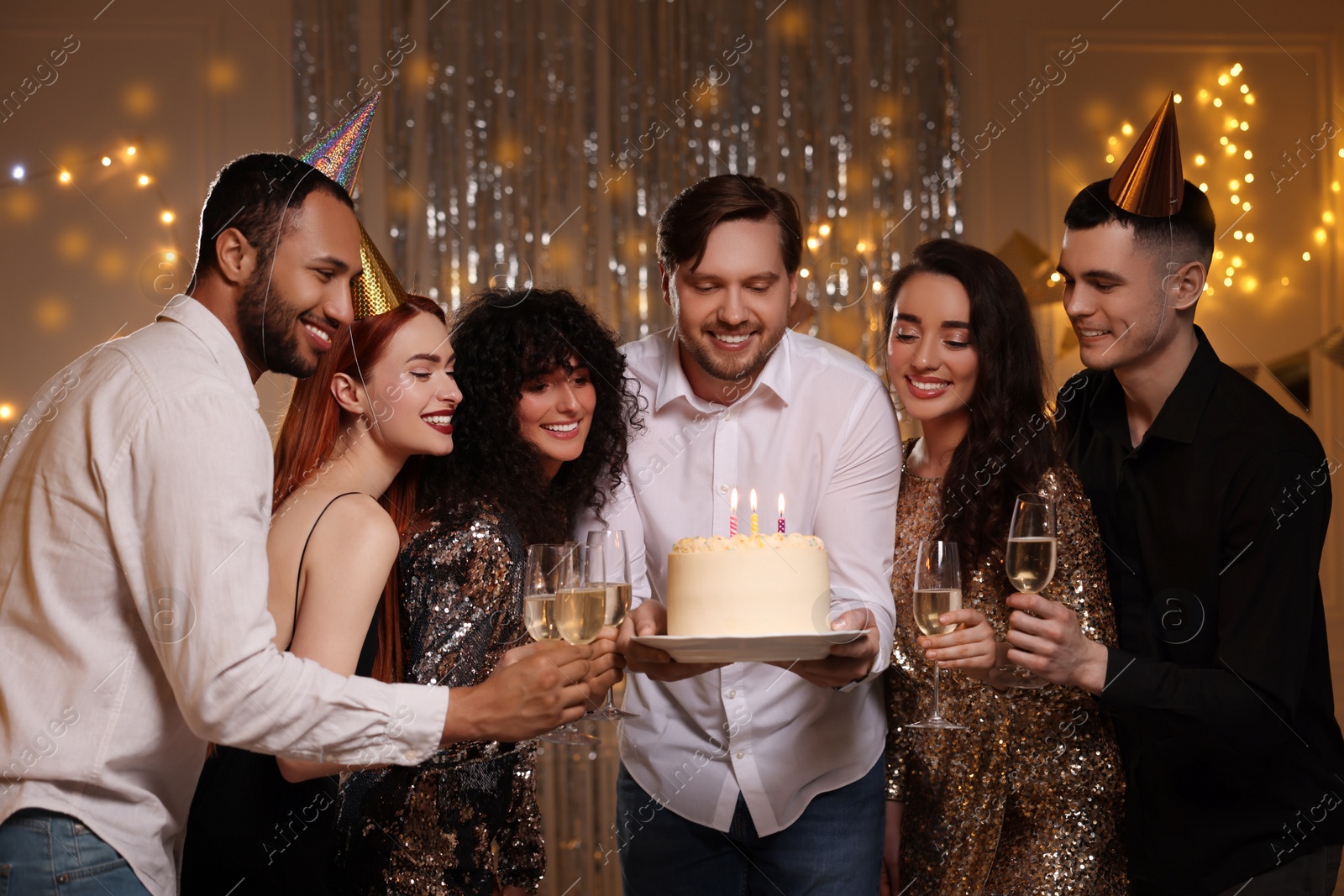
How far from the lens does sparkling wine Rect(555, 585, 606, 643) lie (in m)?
1.75

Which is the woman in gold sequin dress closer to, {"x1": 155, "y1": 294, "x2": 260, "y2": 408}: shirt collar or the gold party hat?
the gold party hat

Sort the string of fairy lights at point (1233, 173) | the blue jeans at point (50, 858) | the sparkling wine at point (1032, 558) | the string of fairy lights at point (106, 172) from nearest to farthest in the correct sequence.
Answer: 1. the blue jeans at point (50, 858)
2. the sparkling wine at point (1032, 558)
3. the string of fairy lights at point (106, 172)
4. the string of fairy lights at point (1233, 173)

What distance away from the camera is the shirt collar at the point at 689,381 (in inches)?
89.1

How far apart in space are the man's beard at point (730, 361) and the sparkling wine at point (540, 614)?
64 centimetres

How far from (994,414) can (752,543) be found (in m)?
0.70

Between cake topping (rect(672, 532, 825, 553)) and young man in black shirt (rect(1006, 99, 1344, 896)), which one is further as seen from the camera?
young man in black shirt (rect(1006, 99, 1344, 896))

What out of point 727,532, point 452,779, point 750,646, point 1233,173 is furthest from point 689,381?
point 1233,173

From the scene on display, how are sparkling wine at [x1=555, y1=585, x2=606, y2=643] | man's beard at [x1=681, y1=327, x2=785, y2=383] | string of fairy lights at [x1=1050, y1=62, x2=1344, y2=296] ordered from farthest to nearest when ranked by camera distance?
string of fairy lights at [x1=1050, y1=62, x2=1344, y2=296] → man's beard at [x1=681, y1=327, x2=785, y2=383] → sparkling wine at [x1=555, y1=585, x2=606, y2=643]

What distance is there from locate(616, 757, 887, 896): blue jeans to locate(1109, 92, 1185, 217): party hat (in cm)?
121

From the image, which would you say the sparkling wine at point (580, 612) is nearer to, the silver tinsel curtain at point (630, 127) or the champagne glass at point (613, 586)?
the champagne glass at point (613, 586)

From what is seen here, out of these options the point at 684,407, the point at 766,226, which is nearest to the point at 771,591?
the point at 684,407

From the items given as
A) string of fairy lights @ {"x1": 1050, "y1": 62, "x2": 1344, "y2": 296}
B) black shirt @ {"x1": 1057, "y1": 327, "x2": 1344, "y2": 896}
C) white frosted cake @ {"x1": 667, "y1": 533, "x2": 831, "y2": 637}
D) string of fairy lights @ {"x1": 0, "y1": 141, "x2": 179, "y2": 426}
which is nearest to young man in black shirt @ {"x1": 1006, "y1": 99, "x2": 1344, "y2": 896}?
black shirt @ {"x1": 1057, "y1": 327, "x2": 1344, "y2": 896}

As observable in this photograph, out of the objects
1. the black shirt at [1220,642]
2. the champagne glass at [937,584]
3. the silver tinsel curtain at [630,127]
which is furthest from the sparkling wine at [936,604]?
the silver tinsel curtain at [630,127]

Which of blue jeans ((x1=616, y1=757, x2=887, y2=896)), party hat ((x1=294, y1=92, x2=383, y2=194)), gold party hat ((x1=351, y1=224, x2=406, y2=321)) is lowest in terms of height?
blue jeans ((x1=616, y1=757, x2=887, y2=896))
